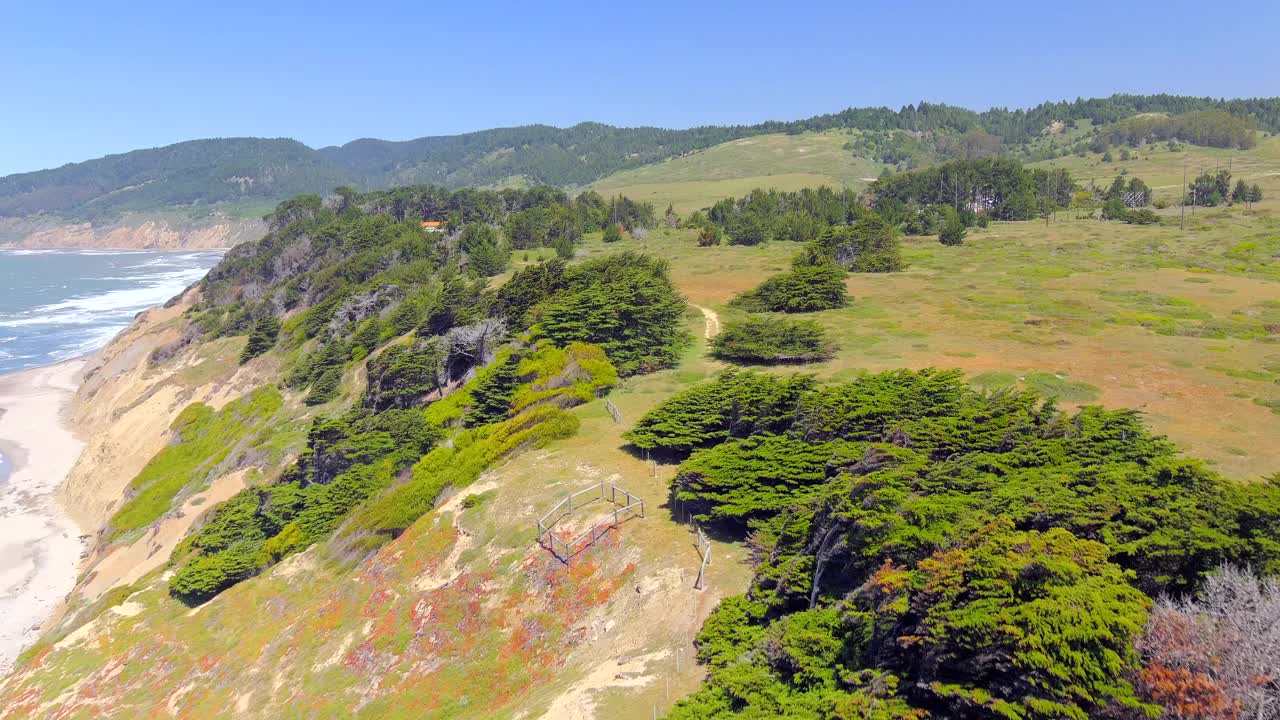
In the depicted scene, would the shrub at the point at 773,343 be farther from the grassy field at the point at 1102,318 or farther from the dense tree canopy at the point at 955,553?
the dense tree canopy at the point at 955,553

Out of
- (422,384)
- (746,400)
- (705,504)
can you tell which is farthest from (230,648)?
(422,384)

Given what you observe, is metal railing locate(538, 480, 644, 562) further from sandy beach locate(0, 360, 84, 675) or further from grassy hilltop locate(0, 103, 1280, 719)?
sandy beach locate(0, 360, 84, 675)

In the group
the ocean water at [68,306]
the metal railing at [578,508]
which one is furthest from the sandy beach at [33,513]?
the metal railing at [578,508]

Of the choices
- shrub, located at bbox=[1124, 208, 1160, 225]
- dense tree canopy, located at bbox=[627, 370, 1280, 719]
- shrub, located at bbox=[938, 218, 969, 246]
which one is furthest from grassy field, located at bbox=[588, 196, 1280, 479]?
dense tree canopy, located at bbox=[627, 370, 1280, 719]

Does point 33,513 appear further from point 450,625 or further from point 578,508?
point 578,508

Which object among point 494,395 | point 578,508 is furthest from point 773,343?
point 578,508
